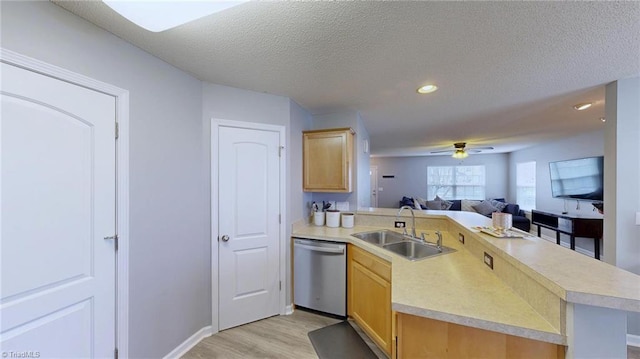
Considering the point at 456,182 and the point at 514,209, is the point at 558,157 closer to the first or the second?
the point at 514,209

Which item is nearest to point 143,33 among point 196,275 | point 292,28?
Answer: point 292,28

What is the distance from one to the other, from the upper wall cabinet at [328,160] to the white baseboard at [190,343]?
5.70 ft

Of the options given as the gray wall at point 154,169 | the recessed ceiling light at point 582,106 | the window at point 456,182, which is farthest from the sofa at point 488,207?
the gray wall at point 154,169

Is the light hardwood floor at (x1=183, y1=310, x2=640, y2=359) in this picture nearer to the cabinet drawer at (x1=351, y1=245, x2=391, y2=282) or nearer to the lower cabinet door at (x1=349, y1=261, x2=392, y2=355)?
the lower cabinet door at (x1=349, y1=261, x2=392, y2=355)

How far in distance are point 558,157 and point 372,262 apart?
6.20 meters

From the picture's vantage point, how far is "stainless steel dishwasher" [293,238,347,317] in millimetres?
2521

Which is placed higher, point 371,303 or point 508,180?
point 508,180

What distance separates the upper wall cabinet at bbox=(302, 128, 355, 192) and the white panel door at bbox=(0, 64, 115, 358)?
6.21 feet

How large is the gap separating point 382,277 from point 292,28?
1.90m

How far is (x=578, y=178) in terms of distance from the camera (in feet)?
15.9

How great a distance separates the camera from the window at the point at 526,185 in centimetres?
672

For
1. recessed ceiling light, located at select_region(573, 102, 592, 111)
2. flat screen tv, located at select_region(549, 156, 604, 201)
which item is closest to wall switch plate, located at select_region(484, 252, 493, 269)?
recessed ceiling light, located at select_region(573, 102, 592, 111)

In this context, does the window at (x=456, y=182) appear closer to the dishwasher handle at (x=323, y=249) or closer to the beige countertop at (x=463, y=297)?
the dishwasher handle at (x=323, y=249)

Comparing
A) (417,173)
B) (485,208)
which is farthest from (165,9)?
(417,173)
